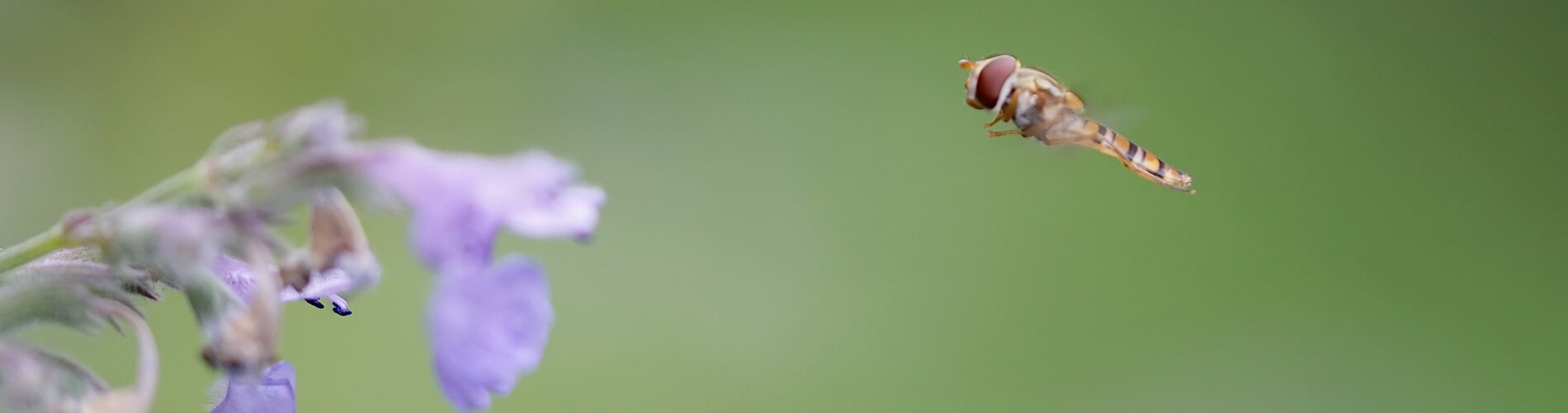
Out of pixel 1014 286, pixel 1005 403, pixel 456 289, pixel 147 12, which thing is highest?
pixel 147 12

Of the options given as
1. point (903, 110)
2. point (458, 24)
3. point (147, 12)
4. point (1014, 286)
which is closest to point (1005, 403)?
point (1014, 286)

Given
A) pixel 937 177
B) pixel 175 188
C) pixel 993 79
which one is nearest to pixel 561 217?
pixel 175 188

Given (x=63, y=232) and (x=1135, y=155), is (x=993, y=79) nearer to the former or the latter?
(x=1135, y=155)

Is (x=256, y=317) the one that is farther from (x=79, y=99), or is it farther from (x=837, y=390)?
(x=79, y=99)

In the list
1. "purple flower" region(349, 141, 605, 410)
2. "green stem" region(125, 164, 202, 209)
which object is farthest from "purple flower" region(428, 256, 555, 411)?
"green stem" region(125, 164, 202, 209)

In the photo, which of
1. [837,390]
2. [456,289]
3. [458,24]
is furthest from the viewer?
[458,24]

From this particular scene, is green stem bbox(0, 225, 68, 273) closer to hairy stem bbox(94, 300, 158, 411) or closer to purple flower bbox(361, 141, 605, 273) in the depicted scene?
hairy stem bbox(94, 300, 158, 411)
